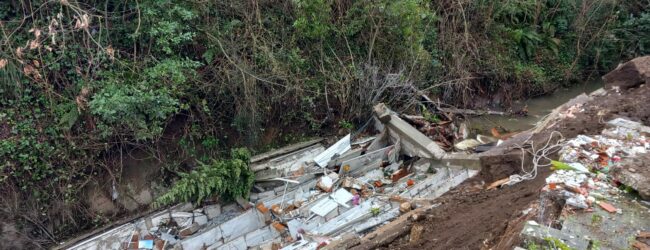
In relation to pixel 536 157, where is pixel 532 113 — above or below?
below

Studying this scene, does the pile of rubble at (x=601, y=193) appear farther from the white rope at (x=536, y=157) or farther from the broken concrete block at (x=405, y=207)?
the broken concrete block at (x=405, y=207)

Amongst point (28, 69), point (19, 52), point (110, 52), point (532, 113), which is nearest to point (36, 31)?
point (19, 52)

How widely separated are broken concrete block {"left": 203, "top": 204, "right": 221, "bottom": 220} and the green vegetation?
1.32 ft

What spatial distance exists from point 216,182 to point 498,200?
3627 millimetres

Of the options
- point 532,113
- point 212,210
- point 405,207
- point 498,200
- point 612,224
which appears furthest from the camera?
point 532,113

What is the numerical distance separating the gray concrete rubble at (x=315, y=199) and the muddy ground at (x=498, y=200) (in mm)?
453

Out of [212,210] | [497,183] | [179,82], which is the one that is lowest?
[212,210]

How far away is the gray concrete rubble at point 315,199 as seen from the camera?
19.2 feet

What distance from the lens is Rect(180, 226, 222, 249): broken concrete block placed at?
6070 mm

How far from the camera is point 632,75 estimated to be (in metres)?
6.76

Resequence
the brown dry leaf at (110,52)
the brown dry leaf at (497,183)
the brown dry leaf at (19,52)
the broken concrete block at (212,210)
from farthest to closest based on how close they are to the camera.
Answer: the broken concrete block at (212,210) < the brown dry leaf at (110,52) < the brown dry leaf at (19,52) < the brown dry leaf at (497,183)

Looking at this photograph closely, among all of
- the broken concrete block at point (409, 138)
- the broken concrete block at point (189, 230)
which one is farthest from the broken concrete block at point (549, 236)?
the broken concrete block at point (189, 230)

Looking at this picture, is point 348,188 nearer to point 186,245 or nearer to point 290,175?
point 290,175

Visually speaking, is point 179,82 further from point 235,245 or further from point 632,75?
point 632,75
